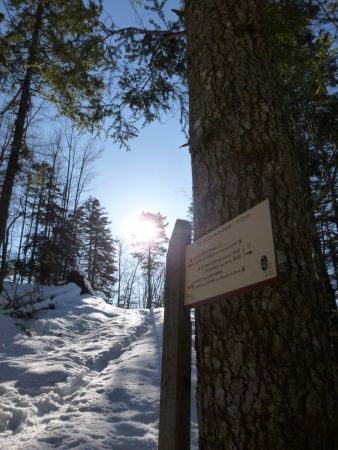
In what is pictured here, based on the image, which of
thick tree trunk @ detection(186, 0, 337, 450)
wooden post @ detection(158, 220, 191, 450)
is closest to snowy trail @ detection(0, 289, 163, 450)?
wooden post @ detection(158, 220, 191, 450)

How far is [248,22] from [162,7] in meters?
2.83

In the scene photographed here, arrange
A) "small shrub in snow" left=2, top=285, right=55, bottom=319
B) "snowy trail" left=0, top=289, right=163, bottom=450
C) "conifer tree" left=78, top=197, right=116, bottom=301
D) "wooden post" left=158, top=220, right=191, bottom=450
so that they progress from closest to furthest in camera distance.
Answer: "wooden post" left=158, top=220, right=191, bottom=450, "snowy trail" left=0, top=289, right=163, bottom=450, "small shrub in snow" left=2, top=285, right=55, bottom=319, "conifer tree" left=78, top=197, right=116, bottom=301

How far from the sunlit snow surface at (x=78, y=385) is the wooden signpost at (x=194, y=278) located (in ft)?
7.23

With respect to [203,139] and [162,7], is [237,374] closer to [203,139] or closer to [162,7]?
[203,139]

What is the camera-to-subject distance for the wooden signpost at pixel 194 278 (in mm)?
1431

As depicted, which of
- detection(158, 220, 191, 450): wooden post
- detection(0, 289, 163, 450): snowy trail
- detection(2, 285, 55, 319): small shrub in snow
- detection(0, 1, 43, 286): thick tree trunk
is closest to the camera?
detection(158, 220, 191, 450): wooden post

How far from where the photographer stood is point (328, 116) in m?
7.15

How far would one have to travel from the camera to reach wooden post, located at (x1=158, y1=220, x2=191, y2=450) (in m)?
1.75

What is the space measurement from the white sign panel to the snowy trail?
273cm

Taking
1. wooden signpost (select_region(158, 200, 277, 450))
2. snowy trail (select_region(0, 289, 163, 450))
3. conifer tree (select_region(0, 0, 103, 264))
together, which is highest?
conifer tree (select_region(0, 0, 103, 264))

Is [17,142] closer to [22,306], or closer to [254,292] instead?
[22,306]

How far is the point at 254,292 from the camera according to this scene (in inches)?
65.6

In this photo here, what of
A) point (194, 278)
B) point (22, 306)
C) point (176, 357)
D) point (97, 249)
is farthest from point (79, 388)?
point (97, 249)

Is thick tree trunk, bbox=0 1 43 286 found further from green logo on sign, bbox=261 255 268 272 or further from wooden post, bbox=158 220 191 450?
green logo on sign, bbox=261 255 268 272
